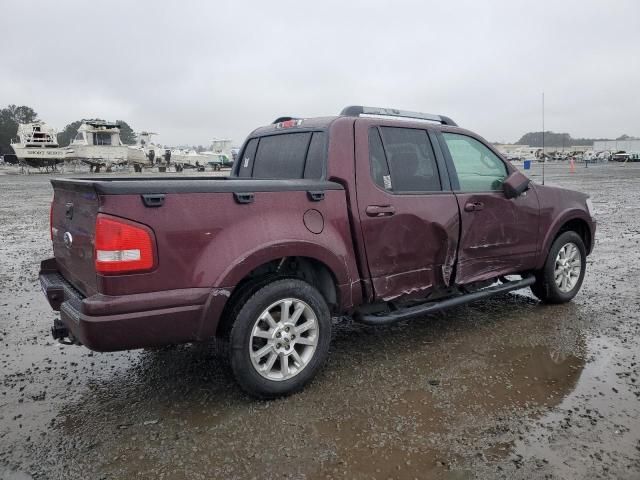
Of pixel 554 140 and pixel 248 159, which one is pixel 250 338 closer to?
pixel 248 159

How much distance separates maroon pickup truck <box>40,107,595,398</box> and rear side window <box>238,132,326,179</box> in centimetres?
2

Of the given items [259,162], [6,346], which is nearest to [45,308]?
[6,346]

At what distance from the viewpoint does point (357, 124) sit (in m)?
3.92

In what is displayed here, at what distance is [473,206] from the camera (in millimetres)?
4457

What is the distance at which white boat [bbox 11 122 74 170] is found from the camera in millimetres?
40188

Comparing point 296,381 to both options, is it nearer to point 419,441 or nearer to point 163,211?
point 419,441

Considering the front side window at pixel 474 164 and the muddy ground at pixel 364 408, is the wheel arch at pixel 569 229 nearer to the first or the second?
the muddy ground at pixel 364 408

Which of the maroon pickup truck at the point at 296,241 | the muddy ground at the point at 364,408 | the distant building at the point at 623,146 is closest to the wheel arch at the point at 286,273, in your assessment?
the maroon pickup truck at the point at 296,241

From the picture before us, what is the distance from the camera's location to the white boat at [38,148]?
40188mm

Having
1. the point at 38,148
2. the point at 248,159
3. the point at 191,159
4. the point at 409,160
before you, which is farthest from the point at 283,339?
the point at 191,159

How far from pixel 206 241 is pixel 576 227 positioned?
4488 millimetres

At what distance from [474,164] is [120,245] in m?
3.28

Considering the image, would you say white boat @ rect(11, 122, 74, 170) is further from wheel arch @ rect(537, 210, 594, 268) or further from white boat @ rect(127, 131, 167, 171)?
wheel arch @ rect(537, 210, 594, 268)

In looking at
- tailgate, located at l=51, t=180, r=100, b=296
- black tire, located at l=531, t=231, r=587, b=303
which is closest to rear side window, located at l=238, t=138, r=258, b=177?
tailgate, located at l=51, t=180, r=100, b=296
